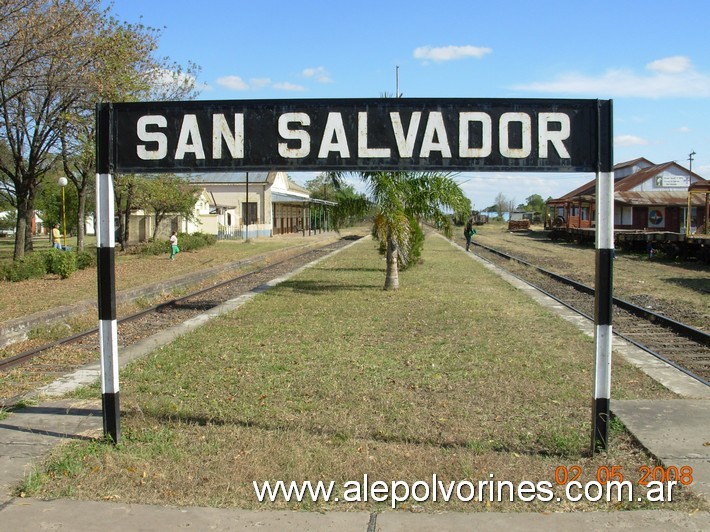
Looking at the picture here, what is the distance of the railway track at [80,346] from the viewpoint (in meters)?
7.72

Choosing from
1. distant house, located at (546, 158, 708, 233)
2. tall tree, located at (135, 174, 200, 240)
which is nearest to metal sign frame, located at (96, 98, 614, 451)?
tall tree, located at (135, 174, 200, 240)

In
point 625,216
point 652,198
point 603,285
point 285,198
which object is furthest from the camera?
point 285,198

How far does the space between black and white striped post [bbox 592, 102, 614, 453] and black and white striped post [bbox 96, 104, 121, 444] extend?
11.6ft

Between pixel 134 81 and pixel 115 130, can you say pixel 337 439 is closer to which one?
pixel 115 130

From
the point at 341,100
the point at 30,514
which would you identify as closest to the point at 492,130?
the point at 341,100

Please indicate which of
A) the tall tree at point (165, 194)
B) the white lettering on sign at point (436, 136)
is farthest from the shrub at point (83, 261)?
the white lettering on sign at point (436, 136)

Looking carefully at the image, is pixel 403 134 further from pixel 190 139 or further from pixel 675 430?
pixel 675 430

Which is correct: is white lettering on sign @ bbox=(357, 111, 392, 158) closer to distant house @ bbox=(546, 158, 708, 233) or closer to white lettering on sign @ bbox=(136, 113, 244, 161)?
white lettering on sign @ bbox=(136, 113, 244, 161)

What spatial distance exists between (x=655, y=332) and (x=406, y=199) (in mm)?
6364

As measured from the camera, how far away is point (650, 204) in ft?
159

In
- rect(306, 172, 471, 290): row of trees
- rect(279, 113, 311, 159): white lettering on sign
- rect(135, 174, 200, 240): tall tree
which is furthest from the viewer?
rect(135, 174, 200, 240): tall tree

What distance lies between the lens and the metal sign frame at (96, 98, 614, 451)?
5.02 m

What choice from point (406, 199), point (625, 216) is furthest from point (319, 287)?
point (625, 216)
